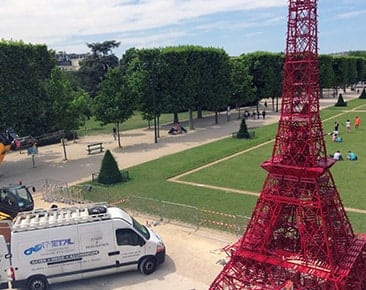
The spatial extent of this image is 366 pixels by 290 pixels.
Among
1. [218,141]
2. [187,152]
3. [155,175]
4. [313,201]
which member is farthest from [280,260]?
[218,141]


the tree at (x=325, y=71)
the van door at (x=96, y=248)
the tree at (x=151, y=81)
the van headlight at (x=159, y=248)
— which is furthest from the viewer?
the tree at (x=325, y=71)

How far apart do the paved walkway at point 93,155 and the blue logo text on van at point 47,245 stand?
588 inches

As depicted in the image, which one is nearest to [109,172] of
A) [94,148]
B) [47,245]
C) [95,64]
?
[94,148]

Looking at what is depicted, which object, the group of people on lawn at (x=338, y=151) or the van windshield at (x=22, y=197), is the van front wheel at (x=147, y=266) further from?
the group of people on lawn at (x=338, y=151)

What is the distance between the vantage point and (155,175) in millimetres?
29828

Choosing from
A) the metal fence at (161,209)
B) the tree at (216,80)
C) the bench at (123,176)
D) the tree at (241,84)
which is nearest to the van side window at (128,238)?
the metal fence at (161,209)

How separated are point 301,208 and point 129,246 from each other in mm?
6785

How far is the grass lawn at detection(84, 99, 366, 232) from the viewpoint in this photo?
2292 centimetres

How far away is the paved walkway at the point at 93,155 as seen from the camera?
107 feet

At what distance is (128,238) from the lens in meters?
15.7

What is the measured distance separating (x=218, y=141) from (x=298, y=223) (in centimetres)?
3014

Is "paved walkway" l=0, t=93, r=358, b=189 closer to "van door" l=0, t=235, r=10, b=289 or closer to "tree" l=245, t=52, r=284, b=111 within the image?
"tree" l=245, t=52, r=284, b=111

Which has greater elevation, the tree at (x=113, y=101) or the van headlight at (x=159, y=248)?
the tree at (x=113, y=101)

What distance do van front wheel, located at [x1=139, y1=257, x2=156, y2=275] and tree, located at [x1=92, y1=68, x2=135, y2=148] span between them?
1025 inches
